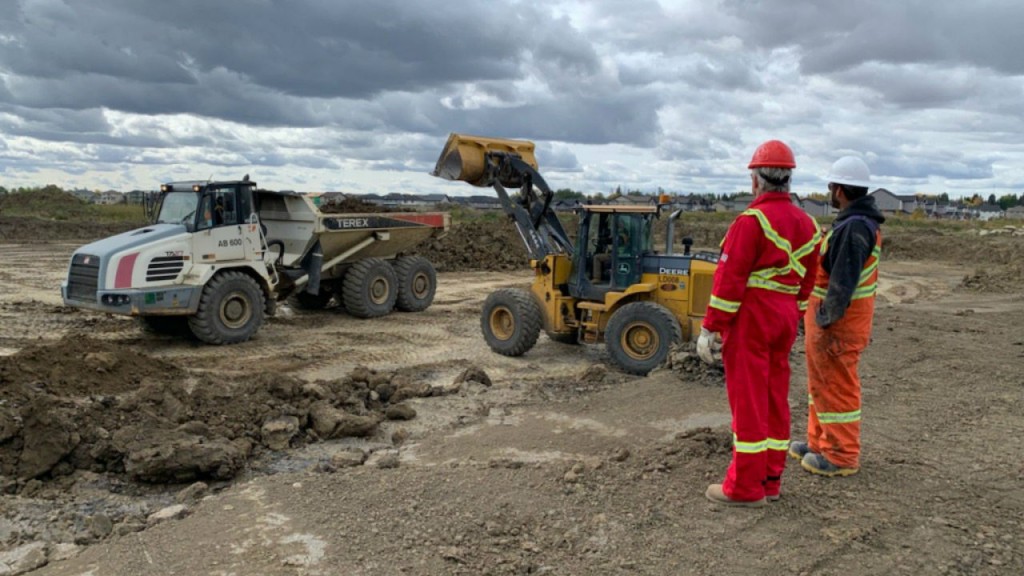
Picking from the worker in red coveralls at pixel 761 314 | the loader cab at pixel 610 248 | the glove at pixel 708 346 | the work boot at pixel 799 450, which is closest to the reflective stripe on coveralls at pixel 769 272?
the worker in red coveralls at pixel 761 314

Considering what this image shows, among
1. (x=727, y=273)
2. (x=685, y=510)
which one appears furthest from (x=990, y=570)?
(x=727, y=273)

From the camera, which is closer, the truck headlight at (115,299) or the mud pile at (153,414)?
the mud pile at (153,414)

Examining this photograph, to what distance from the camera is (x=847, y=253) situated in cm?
457

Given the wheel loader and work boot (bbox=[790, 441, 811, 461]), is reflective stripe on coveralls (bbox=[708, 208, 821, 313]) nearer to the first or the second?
work boot (bbox=[790, 441, 811, 461])

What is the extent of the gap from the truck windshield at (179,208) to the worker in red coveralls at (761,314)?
27.6ft

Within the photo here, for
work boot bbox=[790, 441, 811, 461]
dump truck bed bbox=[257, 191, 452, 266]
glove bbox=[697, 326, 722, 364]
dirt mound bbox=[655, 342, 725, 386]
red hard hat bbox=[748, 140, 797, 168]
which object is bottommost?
dirt mound bbox=[655, 342, 725, 386]

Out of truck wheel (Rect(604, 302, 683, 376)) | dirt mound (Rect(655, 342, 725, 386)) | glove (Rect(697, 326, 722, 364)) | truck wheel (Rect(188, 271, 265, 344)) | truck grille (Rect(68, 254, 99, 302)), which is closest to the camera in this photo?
glove (Rect(697, 326, 722, 364))

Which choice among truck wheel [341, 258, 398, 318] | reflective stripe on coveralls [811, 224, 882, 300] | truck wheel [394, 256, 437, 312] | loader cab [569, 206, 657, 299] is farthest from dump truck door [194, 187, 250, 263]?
reflective stripe on coveralls [811, 224, 882, 300]

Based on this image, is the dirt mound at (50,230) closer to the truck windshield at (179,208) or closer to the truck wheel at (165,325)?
the truck wheel at (165,325)

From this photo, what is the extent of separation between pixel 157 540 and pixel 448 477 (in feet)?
5.41

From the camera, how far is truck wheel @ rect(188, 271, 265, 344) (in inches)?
417

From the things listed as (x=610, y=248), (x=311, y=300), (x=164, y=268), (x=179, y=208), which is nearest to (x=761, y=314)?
(x=610, y=248)

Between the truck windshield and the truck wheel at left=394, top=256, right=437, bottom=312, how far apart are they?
13.5ft

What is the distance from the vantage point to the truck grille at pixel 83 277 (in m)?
10.2
